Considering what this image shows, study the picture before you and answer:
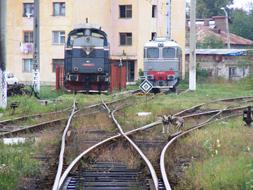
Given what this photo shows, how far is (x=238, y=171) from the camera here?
1072cm

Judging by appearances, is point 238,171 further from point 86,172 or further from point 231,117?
point 231,117

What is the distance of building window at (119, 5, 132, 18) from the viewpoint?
65562 mm

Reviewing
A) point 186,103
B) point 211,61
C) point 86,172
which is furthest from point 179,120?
point 211,61

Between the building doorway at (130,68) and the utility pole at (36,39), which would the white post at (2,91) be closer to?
the utility pole at (36,39)

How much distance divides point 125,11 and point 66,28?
241 inches

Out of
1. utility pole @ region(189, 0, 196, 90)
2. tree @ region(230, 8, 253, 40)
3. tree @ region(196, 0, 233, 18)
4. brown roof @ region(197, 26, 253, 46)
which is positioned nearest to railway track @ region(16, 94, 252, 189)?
utility pole @ region(189, 0, 196, 90)

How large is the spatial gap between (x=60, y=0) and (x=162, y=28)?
1111cm

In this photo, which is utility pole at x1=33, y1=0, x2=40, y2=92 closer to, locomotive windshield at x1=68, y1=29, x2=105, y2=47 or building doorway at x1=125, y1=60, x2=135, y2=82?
locomotive windshield at x1=68, y1=29, x2=105, y2=47

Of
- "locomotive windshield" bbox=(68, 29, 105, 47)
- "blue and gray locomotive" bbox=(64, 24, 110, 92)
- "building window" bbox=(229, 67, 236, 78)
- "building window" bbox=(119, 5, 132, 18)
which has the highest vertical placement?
"building window" bbox=(119, 5, 132, 18)

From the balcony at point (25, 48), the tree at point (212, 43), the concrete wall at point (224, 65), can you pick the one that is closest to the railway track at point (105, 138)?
the concrete wall at point (224, 65)

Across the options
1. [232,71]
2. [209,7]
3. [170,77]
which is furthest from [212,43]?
[170,77]

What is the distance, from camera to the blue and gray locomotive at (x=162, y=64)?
43.0 m

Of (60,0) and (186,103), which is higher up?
(60,0)

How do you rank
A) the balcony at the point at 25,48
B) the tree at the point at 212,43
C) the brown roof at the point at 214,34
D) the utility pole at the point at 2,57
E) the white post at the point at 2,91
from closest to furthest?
the utility pole at the point at 2,57 < the white post at the point at 2,91 < the balcony at the point at 25,48 < the tree at the point at 212,43 < the brown roof at the point at 214,34
